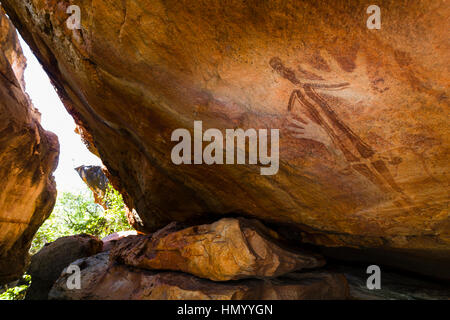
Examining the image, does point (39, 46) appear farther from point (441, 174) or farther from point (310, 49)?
point (441, 174)

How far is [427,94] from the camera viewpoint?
1895mm

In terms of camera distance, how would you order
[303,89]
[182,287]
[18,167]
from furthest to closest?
[18,167] < [182,287] < [303,89]

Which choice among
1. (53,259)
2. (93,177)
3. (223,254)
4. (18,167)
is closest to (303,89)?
(223,254)

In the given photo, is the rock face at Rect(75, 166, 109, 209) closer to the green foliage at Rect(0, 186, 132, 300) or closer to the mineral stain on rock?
the green foliage at Rect(0, 186, 132, 300)

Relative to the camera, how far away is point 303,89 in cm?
219

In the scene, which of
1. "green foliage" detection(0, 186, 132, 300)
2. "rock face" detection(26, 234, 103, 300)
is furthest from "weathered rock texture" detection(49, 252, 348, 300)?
"green foliage" detection(0, 186, 132, 300)

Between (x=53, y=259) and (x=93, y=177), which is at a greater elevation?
(x=93, y=177)

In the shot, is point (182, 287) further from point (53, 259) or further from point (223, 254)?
point (53, 259)

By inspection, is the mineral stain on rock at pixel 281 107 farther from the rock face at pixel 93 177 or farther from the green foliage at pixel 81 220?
the rock face at pixel 93 177

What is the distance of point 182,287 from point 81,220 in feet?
38.4

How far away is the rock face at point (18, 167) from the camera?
17.6 feet

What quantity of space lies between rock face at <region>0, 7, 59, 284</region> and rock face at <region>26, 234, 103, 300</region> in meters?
2.37
